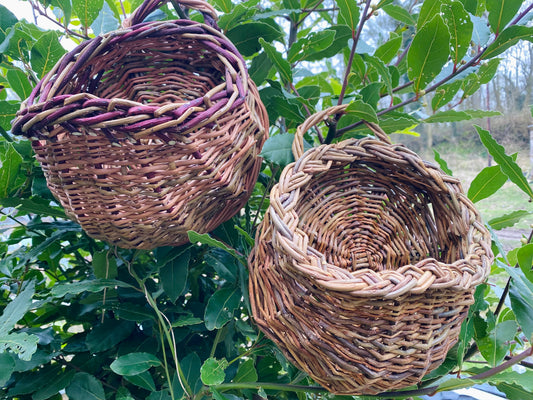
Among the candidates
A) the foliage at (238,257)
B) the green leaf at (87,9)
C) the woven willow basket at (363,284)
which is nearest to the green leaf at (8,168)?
the foliage at (238,257)

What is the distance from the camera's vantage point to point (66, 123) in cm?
34

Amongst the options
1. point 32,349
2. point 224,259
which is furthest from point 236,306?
point 32,349

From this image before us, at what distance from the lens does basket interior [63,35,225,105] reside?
19.5 inches

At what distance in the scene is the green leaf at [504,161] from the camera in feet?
1.50

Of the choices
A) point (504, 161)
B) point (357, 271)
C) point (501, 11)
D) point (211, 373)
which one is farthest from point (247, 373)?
point (501, 11)

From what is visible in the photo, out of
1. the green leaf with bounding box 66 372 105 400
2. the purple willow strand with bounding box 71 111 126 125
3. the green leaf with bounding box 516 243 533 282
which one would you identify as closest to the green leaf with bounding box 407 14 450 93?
the green leaf with bounding box 516 243 533 282

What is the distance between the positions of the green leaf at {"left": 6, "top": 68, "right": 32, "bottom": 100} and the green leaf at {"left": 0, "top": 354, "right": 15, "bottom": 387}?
1.14 feet

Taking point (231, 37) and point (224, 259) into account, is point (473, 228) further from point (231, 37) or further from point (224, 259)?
point (231, 37)

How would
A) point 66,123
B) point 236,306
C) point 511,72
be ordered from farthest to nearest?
point 511,72 → point 236,306 → point 66,123

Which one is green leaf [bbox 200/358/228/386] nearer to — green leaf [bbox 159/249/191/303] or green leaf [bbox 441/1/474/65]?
green leaf [bbox 159/249/191/303]

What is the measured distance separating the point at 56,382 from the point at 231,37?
541 mm

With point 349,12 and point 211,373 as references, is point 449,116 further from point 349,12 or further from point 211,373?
point 211,373

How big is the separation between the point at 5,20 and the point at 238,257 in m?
0.47

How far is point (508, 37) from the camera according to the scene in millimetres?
436
